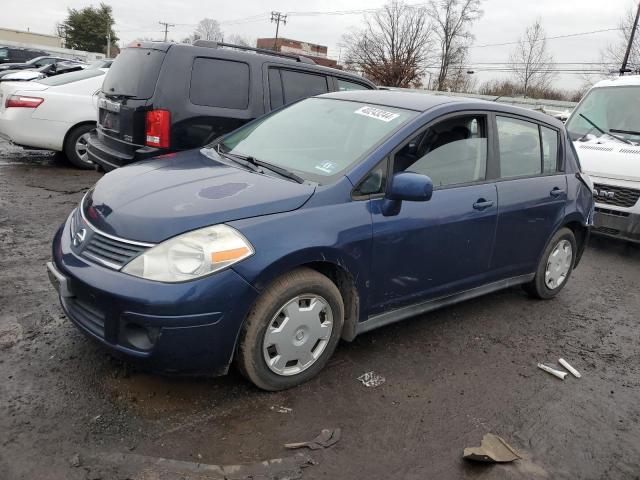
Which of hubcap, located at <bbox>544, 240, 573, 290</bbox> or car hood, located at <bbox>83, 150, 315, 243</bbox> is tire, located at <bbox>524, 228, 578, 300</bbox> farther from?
car hood, located at <bbox>83, 150, 315, 243</bbox>

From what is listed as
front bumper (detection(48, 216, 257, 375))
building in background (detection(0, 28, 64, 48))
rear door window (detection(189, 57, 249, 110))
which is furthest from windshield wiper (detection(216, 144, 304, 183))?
building in background (detection(0, 28, 64, 48))

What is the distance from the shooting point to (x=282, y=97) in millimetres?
6172

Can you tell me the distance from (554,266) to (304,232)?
297 centimetres

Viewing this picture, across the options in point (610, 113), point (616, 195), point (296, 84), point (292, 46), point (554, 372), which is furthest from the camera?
point (292, 46)

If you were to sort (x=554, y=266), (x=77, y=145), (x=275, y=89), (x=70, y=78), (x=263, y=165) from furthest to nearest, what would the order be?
(x=70, y=78)
(x=77, y=145)
(x=275, y=89)
(x=554, y=266)
(x=263, y=165)

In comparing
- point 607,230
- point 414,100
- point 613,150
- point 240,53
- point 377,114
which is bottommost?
point 607,230

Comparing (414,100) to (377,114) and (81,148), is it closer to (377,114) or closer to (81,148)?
(377,114)

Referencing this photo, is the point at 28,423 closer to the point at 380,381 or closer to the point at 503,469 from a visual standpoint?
the point at 380,381

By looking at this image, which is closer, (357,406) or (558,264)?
(357,406)

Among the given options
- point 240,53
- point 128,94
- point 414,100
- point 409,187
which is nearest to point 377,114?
point 414,100

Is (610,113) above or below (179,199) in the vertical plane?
above

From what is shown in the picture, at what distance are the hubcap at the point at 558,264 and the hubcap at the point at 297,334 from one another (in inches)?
102

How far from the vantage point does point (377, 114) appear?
12.0 ft

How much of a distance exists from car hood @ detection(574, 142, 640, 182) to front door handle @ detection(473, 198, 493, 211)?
337 centimetres
